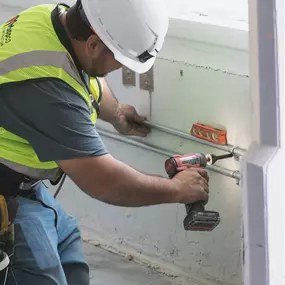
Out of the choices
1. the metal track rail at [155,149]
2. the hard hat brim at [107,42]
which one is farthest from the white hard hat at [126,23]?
the metal track rail at [155,149]

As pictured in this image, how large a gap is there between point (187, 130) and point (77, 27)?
28.8 inches

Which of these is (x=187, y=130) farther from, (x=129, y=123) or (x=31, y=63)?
(x=31, y=63)

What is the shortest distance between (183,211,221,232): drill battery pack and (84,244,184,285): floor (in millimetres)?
670

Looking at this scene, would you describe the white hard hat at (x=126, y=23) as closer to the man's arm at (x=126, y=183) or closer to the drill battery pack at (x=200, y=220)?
the man's arm at (x=126, y=183)

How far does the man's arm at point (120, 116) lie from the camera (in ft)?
7.16

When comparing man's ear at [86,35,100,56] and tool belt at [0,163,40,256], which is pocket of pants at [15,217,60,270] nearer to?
tool belt at [0,163,40,256]

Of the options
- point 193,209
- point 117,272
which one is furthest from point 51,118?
point 117,272

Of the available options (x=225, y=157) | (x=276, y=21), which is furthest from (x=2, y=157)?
(x=276, y=21)

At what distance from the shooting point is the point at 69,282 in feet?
6.80

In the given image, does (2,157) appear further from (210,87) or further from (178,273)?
(178,273)

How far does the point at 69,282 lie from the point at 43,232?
11.0 inches

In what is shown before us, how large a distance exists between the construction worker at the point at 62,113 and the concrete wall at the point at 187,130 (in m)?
0.36

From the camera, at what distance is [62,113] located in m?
1.59

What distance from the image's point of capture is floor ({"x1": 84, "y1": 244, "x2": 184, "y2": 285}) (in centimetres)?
253
